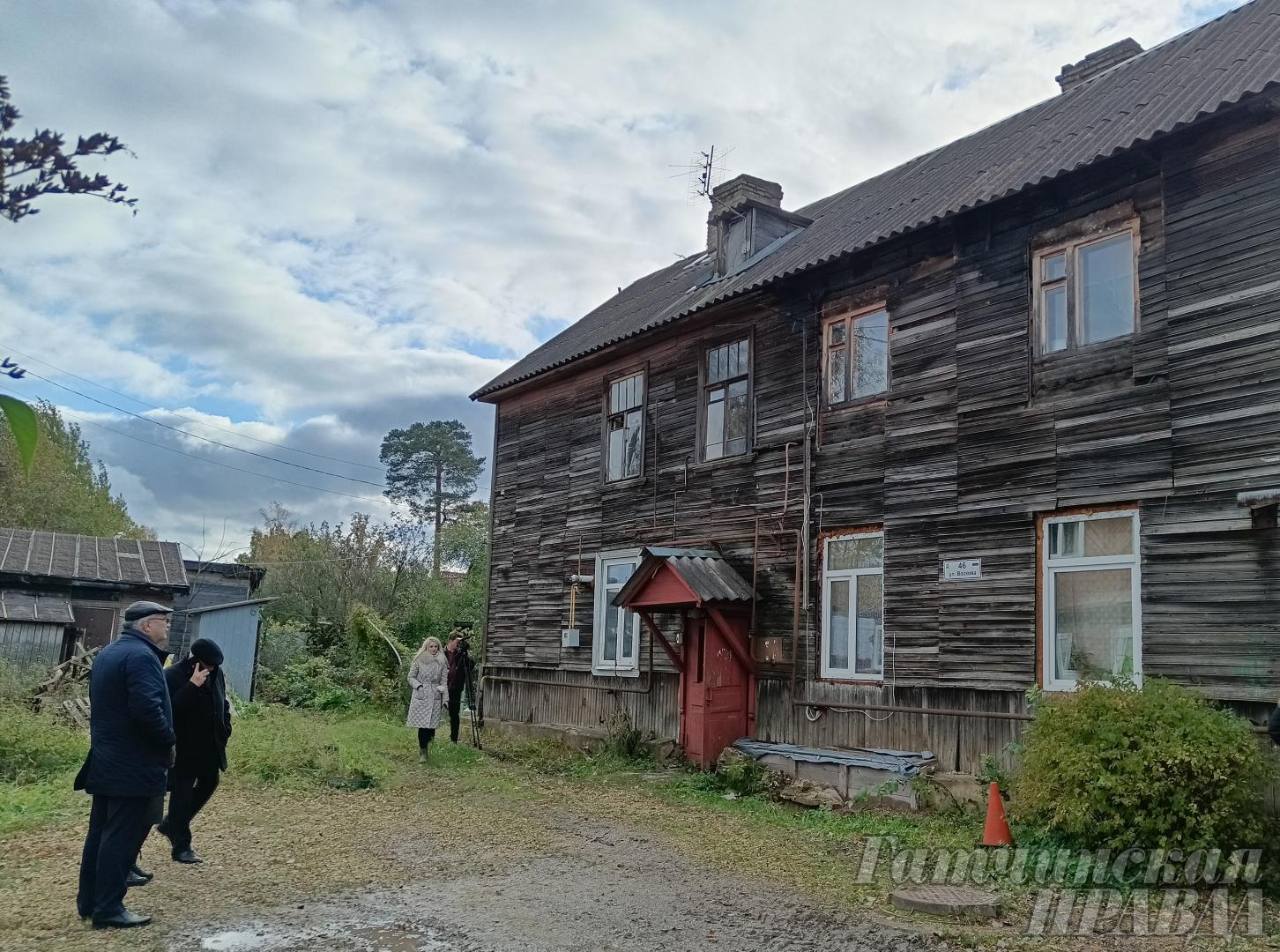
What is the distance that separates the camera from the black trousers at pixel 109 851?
5949mm

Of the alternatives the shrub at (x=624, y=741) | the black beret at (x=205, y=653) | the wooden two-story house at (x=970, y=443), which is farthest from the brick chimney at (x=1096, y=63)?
the black beret at (x=205, y=653)

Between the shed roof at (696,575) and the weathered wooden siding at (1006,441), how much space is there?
337 mm

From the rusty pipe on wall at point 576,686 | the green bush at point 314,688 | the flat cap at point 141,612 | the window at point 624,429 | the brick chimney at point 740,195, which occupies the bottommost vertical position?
the green bush at point 314,688

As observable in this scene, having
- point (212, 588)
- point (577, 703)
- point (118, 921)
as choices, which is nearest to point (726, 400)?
point (577, 703)

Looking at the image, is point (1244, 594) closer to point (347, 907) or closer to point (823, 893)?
point (823, 893)

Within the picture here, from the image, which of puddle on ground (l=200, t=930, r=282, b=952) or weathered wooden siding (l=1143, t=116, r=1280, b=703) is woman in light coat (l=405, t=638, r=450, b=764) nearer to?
puddle on ground (l=200, t=930, r=282, b=952)

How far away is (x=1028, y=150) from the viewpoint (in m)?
11.5

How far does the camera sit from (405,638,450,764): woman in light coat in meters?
13.7

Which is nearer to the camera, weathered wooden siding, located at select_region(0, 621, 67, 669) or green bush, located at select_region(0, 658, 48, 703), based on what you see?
green bush, located at select_region(0, 658, 48, 703)

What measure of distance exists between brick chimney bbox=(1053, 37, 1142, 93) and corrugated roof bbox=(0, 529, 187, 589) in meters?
19.4

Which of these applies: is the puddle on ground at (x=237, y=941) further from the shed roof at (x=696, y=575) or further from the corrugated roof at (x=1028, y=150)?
the corrugated roof at (x=1028, y=150)

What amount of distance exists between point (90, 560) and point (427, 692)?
39.3ft

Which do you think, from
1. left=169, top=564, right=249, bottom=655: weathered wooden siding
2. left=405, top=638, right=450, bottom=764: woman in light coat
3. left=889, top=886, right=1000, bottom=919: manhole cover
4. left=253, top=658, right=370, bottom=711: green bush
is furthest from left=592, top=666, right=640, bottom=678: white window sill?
left=169, top=564, right=249, bottom=655: weathered wooden siding

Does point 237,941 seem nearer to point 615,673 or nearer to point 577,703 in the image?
point 615,673
